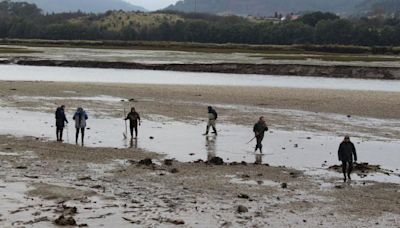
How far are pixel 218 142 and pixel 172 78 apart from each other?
4021 centimetres

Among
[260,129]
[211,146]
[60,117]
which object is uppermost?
[60,117]

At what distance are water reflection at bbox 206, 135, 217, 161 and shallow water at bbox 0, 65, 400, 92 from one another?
31.9m

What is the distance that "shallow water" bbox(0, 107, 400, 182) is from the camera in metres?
24.5

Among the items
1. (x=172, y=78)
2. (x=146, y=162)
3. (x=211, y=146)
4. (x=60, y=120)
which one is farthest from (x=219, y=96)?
(x=146, y=162)

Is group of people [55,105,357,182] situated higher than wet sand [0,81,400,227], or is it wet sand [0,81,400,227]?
group of people [55,105,357,182]

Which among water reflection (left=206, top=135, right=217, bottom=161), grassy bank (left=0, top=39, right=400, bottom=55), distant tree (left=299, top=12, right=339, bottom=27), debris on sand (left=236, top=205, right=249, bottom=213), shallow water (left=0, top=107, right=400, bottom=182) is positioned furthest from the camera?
distant tree (left=299, top=12, right=339, bottom=27)

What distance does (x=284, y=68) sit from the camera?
260 ft

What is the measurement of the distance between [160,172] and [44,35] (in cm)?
13331

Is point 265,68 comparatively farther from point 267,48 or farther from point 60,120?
point 60,120

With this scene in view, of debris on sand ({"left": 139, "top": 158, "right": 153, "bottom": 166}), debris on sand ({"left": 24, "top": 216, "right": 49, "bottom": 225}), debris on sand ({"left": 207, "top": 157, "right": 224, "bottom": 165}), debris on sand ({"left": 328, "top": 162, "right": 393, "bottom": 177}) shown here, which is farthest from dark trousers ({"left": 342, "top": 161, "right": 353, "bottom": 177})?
debris on sand ({"left": 24, "top": 216, "right": 49, "bottom": 225})

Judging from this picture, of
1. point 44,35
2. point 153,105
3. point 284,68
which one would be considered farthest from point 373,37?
point 153,105

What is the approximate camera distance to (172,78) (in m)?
68.0

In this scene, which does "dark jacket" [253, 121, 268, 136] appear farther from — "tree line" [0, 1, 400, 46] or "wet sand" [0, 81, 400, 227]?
"tree line" [0, 1, 400, 46]

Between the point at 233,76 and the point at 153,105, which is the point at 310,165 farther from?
the point at 233,76
